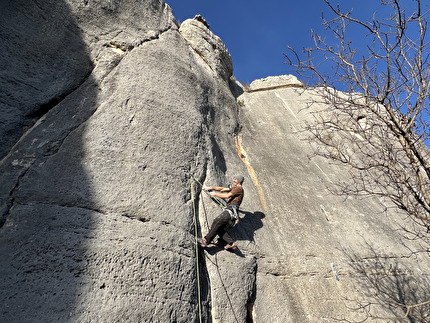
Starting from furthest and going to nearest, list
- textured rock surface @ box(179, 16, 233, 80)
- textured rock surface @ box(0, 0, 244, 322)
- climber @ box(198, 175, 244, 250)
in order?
textured rock surface @ box(179, 16, 233, 80) < climber @ box(198, 175, 244, 250) < textured rock surface @ box(0, 0, 244, 322)

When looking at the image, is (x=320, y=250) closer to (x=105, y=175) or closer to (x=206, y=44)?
(x=105, y=175)

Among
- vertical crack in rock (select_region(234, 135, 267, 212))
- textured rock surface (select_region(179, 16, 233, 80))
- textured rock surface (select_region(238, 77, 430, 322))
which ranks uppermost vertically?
textured rock surface (select_region(179, 16, 233, 80))

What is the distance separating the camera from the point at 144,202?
407 centimetres

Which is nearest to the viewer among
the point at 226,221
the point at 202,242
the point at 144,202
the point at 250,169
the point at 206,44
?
the point at 144,202

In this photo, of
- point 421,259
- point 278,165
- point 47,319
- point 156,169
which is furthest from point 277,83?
point 47,319

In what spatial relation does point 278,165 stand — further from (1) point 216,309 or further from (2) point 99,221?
(2) point 99,221

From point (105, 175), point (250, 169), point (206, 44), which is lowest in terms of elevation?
point (105, 175)

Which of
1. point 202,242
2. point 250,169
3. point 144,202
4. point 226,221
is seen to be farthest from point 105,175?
point 250,169

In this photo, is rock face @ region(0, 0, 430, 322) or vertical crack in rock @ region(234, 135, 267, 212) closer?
rock face @ region(0, 0, 430, 322)

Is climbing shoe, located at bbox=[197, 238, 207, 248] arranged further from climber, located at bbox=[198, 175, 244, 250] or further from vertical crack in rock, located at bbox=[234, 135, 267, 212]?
vertical crack in rock, located at bbox=[234, 135, 267, 212]

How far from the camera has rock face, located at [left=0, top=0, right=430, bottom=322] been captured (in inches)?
130

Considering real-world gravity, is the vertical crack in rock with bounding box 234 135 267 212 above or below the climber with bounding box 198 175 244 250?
above

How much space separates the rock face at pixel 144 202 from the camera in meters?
3.31

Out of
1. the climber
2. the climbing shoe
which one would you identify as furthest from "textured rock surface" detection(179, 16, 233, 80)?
the climbing shoe
